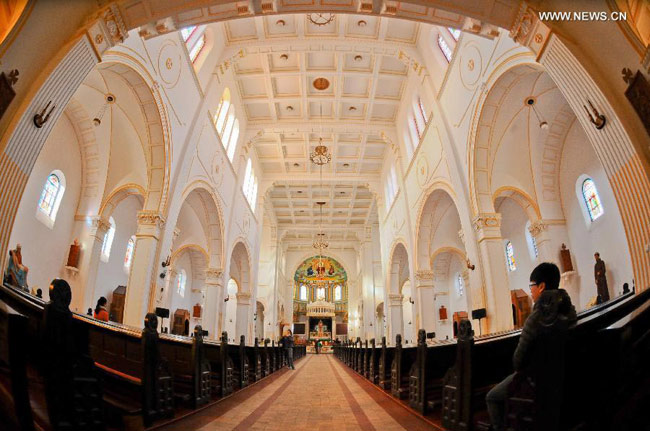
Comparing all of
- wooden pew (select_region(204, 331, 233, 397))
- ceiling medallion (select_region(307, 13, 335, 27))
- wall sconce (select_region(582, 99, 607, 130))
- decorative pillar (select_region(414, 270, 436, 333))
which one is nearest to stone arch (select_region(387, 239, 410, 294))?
decorative pillar (select_region(414, 270, 436, 333))

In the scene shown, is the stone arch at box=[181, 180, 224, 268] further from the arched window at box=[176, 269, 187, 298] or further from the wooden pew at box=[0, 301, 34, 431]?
the wooden pew at box=[0, 301, 34, 431]

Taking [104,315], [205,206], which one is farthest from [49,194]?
[104,315]

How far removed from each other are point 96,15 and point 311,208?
22.7 meters

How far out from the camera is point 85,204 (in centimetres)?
1257

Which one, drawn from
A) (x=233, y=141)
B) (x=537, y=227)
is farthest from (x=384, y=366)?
(x=233, y=141)

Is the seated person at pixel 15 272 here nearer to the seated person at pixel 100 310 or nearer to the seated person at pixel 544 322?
the seated person at pixel 100 310

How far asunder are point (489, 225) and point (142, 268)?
9.59m

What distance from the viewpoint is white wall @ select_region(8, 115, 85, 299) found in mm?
10586

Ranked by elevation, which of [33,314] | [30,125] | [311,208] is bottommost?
[33,314]

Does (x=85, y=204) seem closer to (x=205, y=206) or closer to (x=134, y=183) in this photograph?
(x=134, y=183)

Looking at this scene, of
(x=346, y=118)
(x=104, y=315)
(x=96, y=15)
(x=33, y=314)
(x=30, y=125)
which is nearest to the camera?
(x=33, y=314)

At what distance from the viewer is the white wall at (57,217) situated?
34.7 feet

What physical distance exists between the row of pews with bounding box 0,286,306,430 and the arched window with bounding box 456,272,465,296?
17.5 metres

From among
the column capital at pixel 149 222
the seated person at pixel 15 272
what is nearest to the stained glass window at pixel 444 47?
the column capital at pixel 149 222
